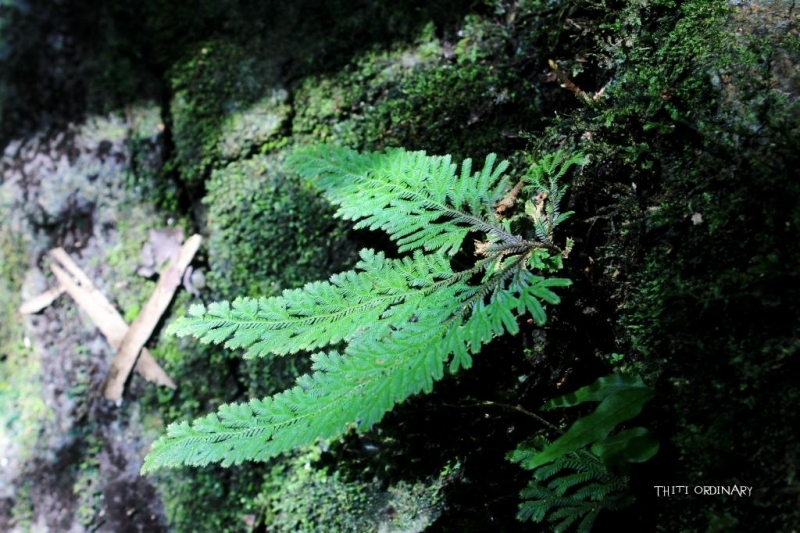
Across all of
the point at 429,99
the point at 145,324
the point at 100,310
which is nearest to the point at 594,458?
the point at 429,99

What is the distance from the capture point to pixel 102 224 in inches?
120

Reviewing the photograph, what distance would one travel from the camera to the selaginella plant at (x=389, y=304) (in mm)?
1619

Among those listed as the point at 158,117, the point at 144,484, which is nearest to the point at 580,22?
the point at 158,117

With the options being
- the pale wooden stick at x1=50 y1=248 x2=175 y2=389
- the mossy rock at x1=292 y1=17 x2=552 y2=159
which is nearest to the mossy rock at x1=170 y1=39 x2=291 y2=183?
the mossy rock at x1=292 y1=17 x2=552 y2=159

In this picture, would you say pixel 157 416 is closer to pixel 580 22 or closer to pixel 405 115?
pixel 405 115

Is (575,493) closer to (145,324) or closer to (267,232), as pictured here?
(267,232)

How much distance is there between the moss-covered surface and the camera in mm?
1577

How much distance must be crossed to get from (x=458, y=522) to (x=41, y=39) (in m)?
3.47

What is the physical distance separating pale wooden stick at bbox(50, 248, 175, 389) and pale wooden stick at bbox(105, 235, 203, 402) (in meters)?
0.04

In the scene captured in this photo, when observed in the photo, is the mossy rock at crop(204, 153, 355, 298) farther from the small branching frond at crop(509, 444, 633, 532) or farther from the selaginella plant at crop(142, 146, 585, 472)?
the small branching frond at crop(509, 444, 633, 532)

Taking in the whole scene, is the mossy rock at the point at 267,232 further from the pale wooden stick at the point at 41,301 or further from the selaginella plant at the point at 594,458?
the selaginella plant at the point at 594,458

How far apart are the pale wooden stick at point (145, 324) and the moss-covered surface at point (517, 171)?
0.08 meters

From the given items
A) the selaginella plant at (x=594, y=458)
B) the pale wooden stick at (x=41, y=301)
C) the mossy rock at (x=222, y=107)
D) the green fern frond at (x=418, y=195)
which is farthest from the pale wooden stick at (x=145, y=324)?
the selaginella plant at (x=594, y=458)

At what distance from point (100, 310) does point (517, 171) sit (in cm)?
215
